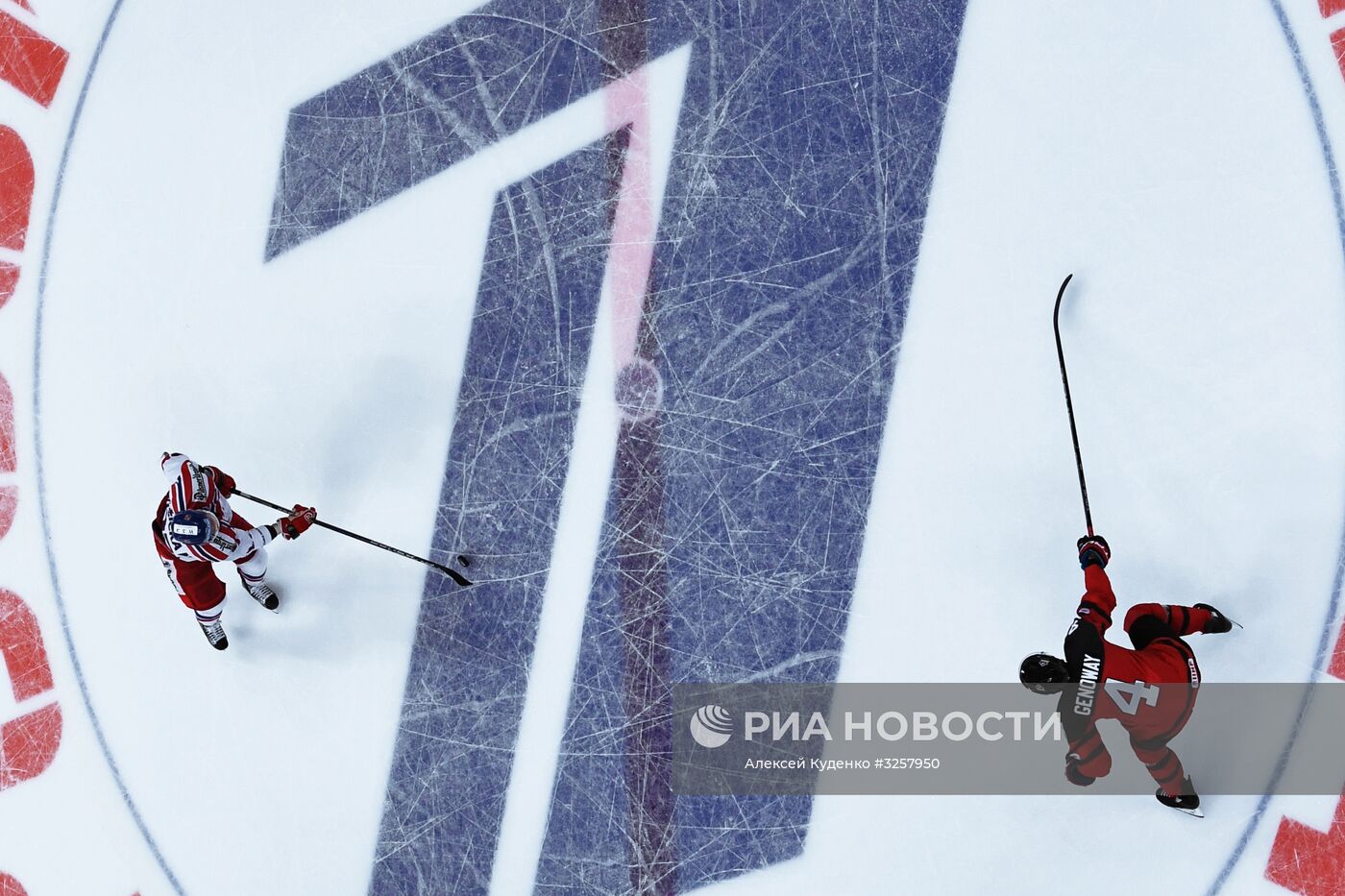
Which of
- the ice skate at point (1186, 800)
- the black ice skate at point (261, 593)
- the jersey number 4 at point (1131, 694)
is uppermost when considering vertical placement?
the black ice skate at point (261, 593)

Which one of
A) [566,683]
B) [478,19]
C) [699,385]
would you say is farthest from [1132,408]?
[478,19]

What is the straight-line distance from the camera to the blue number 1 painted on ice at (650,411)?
13.1 ft

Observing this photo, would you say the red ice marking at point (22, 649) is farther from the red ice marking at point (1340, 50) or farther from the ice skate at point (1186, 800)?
the red ice marking at point (1340, 50)

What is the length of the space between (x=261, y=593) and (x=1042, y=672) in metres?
2.81

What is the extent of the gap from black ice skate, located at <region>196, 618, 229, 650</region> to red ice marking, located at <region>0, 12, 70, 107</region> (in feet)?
7.37

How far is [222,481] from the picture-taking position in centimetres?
386

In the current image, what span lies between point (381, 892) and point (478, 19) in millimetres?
3360

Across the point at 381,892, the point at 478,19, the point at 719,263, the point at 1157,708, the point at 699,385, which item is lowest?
the point at 381,892

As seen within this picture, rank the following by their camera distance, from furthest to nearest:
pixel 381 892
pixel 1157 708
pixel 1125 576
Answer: pixel 381 892, pixel 1125 576, pixel 1157 708

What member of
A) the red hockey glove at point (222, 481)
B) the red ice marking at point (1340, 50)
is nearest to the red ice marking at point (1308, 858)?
the red ice marking at point (1340, 50)

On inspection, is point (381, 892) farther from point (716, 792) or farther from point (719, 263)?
point (719, 263)

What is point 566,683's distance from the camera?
13.4 feet

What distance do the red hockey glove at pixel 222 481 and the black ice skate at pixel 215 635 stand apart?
22.0 inches

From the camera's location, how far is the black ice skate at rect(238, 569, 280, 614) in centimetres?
410
